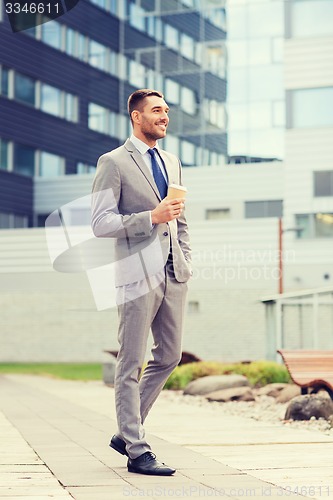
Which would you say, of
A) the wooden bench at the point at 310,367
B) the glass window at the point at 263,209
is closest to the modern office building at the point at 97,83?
the glass window at the point at 263,209

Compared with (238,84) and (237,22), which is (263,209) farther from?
(237,22)

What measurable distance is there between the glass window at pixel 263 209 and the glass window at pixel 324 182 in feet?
4.32

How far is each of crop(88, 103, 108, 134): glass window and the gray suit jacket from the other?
34080 mm

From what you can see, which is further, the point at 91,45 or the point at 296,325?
the point at 91,45

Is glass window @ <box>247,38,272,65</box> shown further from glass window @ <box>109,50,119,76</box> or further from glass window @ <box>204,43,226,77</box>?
glass window @ <box>109,50,119,76</box>

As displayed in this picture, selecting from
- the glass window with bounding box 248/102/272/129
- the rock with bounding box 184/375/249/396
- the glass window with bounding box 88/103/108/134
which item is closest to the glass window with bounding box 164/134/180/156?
the glass window with bounding box 248/102/272/129

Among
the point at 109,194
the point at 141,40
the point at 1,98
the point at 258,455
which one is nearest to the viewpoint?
the point at 109,194

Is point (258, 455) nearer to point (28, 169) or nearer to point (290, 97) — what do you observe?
point (290, 97)

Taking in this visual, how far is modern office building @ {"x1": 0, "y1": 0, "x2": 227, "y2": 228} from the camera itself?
117 ft

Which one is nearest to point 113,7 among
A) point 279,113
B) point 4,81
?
point 4,81

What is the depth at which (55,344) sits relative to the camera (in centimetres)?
3641

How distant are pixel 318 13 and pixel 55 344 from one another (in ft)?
44.5

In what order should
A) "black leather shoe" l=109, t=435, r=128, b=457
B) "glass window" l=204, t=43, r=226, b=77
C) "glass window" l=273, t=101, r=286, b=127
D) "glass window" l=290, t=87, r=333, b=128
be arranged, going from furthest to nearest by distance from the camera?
"glass window" l=204, t=43, r=226, b=77 < "glass window" l=273, t=101, r=286, b=127 < "glass window" l=290, t=87, r=333, b=128 < "black leather shoe" l=109, t=435, r=128, b=457

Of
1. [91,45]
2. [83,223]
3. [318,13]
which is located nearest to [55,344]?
[83,223]
